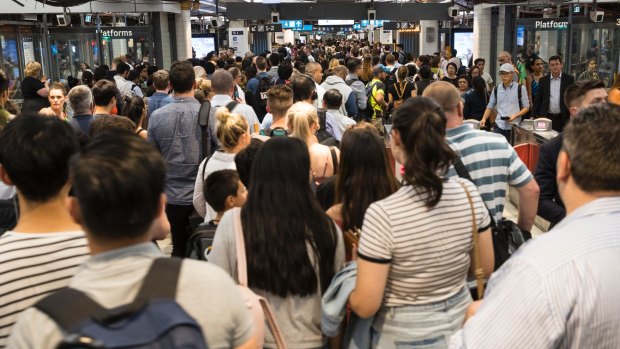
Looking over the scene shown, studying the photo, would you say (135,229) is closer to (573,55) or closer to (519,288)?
(519,288)

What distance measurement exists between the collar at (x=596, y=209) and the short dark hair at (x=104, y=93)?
4509 mm

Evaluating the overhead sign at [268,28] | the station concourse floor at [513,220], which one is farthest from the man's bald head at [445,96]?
the overhead sign at [268,28]

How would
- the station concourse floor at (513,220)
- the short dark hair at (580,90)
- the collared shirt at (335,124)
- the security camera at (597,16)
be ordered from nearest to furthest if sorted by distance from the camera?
the short dark hair at (580,90) → the collared shirt at (335,124) → the station concourse floor at (513,220) → the security camera at (597,16)

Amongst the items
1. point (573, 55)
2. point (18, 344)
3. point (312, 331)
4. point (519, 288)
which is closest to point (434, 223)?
point (312, 331)

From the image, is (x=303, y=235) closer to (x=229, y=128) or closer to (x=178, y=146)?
Answer: (x=229, y=128)

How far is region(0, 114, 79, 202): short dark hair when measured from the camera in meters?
2.24

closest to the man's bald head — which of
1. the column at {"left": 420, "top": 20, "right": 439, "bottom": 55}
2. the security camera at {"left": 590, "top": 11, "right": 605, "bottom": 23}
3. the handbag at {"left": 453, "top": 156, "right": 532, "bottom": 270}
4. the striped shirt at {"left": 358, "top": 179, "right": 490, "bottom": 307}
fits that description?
the handbag at {"left": 453, "top": 156, "right": 532, "bottom": 270}

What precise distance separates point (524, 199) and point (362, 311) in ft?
4.61

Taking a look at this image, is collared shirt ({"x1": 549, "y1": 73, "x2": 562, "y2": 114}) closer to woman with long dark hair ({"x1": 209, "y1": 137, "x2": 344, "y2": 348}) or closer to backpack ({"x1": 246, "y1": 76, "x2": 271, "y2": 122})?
backpack ({"x1": 246, "y1": 76, "x2": 271, "y2": 122})

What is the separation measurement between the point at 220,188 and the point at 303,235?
3.32 feet

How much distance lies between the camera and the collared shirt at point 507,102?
9.57 metres

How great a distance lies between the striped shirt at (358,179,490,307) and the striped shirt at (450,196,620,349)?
2.97 feet

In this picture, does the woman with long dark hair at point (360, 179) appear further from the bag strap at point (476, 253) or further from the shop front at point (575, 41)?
the shop front at point (575, 41)

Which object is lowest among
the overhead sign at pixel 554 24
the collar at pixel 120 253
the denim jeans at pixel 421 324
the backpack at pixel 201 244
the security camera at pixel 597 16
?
the denim jeans at pixel 421 324
